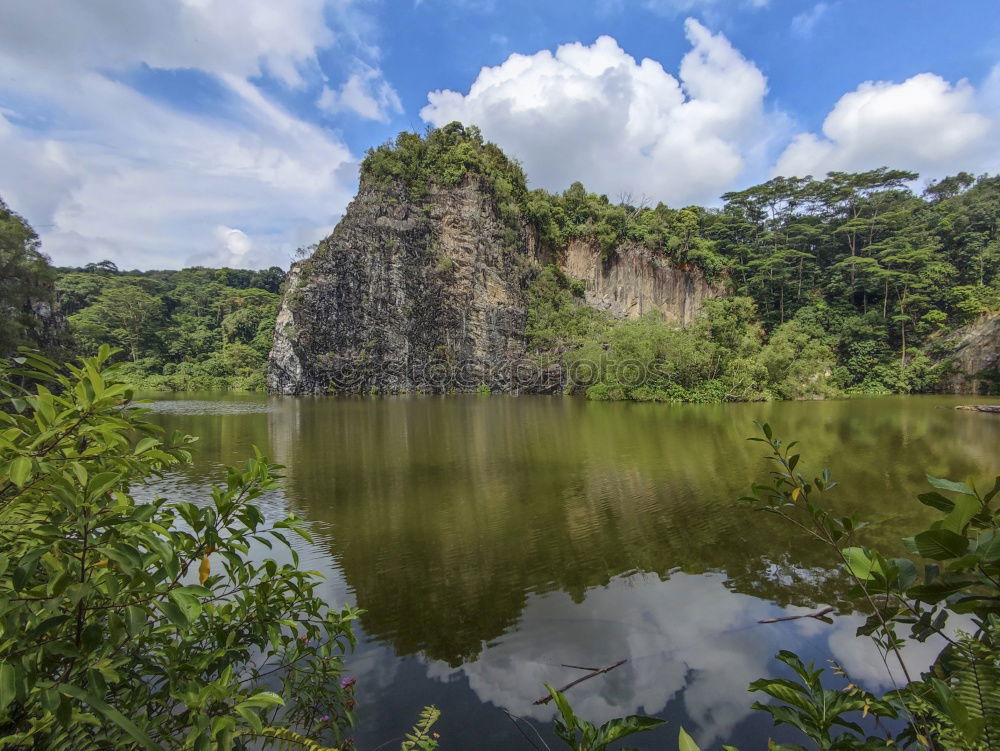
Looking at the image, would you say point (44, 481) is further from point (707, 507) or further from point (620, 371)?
point (620, 371)

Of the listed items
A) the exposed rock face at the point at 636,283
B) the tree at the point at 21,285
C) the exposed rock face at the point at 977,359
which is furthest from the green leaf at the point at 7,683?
the exposed rock face at the point at 636,283

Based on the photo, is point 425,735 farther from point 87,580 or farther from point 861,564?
point 861,564

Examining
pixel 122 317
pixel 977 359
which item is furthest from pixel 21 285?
pixel 977 359

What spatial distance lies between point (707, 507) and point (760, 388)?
79.2ft

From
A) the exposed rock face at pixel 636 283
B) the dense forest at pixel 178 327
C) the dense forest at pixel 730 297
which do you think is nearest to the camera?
the dense forest at pixel 730 297

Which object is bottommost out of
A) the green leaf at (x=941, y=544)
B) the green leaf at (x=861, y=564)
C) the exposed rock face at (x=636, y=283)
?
the green leaf at (x=861, y=564)

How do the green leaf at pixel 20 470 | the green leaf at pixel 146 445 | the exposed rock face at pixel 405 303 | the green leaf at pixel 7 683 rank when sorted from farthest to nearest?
the exposed rock face at pixel 405 303
the green leaf at pixel 146 445
the green leaf at pixel 20 470
the green leaf at pixel 7 683

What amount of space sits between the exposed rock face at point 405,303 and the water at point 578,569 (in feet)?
85.3

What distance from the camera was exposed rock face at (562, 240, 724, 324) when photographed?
140 ft

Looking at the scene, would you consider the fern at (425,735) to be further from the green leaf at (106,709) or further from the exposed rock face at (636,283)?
the exposed rock face at (636,283)

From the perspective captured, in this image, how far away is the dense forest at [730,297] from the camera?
29.2 meters

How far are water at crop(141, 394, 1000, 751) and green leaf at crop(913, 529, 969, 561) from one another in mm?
2850

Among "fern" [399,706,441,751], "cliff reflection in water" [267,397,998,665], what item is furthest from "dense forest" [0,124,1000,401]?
"fern" [399,706,441,751]

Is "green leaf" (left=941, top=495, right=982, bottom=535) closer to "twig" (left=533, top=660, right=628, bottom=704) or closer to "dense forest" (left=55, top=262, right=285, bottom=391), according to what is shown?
"twig" (left=533, top=660, right=628, bottom=704)
